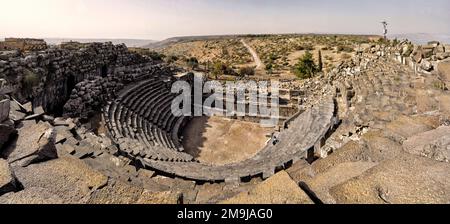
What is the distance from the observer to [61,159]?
5.57m

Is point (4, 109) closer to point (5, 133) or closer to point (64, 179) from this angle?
point (5, 133)

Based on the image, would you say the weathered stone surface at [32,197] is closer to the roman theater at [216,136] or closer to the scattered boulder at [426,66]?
the roman theater at [216,136]

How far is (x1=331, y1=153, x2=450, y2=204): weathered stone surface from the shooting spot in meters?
3.34

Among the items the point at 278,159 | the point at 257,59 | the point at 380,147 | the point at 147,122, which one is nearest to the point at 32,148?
the point at 380,147

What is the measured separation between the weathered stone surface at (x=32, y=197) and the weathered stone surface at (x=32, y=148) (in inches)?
51.8

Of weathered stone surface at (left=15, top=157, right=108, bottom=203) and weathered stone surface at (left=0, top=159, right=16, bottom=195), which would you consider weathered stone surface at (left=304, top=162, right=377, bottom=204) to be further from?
weathered stone surface at (left=0, top=159, right=16, bottom=195)

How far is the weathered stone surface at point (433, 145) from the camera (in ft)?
13.9

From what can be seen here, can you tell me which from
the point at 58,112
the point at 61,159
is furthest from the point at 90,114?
the point at 61,159

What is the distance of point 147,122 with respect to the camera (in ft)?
55.0

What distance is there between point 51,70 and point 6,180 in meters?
13.2

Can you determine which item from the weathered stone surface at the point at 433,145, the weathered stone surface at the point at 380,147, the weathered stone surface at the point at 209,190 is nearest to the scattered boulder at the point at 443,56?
the weathered stone surface at the point at 380,147

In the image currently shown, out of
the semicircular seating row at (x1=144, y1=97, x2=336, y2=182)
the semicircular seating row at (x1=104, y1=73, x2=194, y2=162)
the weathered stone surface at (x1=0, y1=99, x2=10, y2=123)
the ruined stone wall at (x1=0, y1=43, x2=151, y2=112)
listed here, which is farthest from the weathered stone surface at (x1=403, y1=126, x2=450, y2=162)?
the ruined stone wall at (x1=0, y1=43, x2=151, y2=112)

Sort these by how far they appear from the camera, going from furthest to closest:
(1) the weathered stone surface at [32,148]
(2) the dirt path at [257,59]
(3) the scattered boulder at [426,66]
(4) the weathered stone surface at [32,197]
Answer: (2) the dirt path at [257,59], (3) the scattered boulder at [426,66], (1) the weathered stone surface at [32,148], (4) the weathered stone surface at [32,197]
